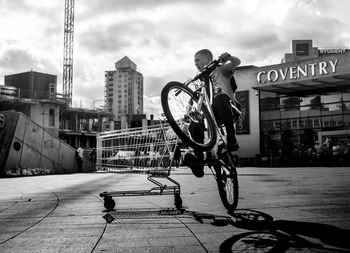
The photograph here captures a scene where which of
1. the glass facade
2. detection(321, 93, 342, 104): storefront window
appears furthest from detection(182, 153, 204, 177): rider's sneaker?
detection(321, 93, 342, 104): storefront window

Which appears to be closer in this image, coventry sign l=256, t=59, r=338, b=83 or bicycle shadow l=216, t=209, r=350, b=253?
bicycle shadow l=216, t=209, r=350, b=253

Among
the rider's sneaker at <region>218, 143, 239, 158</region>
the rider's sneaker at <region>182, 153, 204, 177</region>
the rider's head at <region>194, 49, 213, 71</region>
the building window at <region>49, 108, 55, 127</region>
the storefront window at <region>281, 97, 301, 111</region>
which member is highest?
the building window at <region>49, 108, 55, 127</region>

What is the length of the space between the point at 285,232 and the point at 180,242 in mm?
895

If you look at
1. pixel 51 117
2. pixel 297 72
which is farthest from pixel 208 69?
pixel 51 117

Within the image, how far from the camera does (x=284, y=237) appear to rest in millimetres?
2984

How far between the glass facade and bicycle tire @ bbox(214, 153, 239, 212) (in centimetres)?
2708

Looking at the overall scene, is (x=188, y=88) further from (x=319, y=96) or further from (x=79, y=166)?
(x=319, y=96)

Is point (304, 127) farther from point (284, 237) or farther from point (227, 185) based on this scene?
point (284, 237)

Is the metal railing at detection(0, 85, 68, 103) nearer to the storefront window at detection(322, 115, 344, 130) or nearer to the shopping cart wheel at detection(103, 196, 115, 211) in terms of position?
the storefront window at detection(322, 115, 344, 130)

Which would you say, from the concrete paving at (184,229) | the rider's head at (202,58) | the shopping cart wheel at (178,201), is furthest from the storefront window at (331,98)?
the shopping cart wheel at (178,201)

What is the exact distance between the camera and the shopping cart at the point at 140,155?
5000 mm

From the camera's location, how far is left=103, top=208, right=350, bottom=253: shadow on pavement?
2688 millimetres

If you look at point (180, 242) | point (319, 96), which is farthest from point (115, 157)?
point (319, 96)

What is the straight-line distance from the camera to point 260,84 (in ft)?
114
